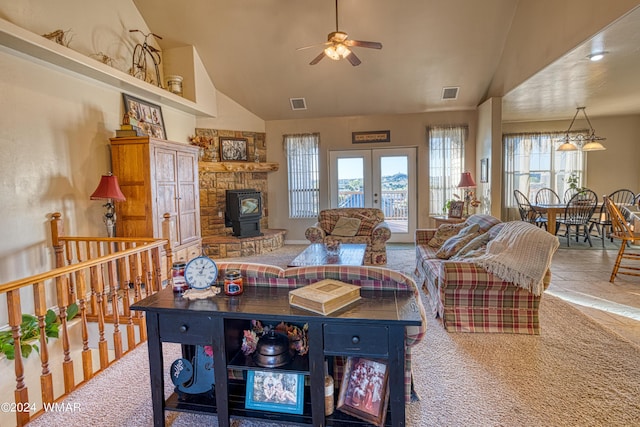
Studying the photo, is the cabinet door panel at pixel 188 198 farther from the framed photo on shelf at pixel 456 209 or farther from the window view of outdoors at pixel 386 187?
the framed photo on shelf at pixel 456 209

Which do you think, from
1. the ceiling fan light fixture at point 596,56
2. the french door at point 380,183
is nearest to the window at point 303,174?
the french door at point 380,183

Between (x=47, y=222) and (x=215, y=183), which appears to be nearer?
(x=47, y=222)

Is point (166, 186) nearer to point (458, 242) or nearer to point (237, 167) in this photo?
point (237, 167)

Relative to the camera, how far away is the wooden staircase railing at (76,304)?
200cm

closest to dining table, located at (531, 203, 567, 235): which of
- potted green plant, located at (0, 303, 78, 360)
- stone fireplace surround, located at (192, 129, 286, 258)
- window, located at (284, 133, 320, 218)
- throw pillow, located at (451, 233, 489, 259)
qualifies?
throw pillow, located at (451, 233, 489, 259)

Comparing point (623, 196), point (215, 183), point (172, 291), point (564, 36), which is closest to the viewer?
point (172, 291)

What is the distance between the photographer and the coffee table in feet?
12.6

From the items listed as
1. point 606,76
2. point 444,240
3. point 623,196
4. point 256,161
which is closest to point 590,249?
point 623,196

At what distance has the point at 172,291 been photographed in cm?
192

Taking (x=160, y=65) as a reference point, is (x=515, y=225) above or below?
below

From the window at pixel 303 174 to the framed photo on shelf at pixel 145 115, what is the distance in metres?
2.66

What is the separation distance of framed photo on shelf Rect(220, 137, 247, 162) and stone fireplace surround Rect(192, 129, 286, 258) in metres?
0.09

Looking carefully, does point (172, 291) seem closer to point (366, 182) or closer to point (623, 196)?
point (366, 182)

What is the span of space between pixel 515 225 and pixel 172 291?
2939mm
